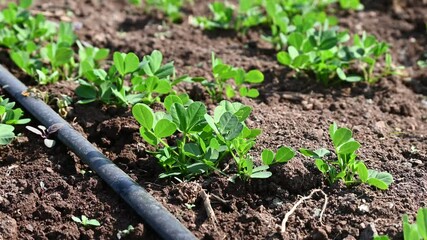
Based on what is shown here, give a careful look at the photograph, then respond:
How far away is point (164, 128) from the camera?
259 cm

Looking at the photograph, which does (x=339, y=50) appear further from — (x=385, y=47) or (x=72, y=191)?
(x=72, y=191)

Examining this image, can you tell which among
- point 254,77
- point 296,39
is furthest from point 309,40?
point 254,77

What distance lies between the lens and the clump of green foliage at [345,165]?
2523 millimetres

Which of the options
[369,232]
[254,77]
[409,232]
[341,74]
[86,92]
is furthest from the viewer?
[341,74]

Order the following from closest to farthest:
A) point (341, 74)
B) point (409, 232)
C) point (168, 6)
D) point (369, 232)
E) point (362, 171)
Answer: point (409, 232) → point (369, 232) → point (362, 171) → point (341, 74) → point (168, 6)

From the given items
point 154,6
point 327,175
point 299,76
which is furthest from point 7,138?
point 154,6

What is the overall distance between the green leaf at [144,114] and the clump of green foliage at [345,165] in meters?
0.56

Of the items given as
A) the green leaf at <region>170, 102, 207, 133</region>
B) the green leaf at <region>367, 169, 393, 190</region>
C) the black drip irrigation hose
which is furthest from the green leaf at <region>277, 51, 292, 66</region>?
the black drip irrigation hose

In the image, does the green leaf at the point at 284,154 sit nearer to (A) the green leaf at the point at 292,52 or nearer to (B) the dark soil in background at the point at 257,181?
(B) the dark soil in background at the point at 257,181

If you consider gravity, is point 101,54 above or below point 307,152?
below

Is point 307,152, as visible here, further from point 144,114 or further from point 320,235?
point 144,114

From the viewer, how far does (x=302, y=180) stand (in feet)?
8.52

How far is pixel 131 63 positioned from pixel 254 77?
1.88 ft

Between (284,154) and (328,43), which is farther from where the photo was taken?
(328,43)
